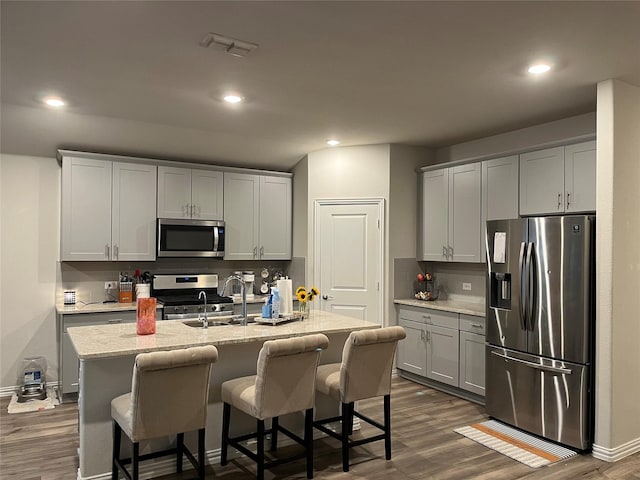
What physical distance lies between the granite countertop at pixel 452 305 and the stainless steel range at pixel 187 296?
6.28 feet

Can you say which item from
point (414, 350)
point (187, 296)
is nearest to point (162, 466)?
point (187, 296)

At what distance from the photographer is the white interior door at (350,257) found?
5.58 meters

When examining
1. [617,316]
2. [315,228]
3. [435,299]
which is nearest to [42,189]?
[315,228]

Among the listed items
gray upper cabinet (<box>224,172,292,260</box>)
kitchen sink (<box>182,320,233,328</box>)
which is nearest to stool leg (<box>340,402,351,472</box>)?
kitchen sink (<box>182,320,233,328</box>)

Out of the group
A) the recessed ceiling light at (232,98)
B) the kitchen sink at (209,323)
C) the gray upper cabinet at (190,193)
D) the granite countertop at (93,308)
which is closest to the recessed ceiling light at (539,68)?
the recessed ceiling light at (232,98)

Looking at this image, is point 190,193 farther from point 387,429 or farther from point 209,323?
point 387,429

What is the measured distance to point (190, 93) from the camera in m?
3.75

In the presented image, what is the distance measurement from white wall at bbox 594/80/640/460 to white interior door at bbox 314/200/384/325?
2.41 metres

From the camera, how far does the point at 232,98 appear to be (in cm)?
389

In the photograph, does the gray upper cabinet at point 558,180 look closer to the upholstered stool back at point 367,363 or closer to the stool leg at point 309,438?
the upholstered stool back at point 367,363

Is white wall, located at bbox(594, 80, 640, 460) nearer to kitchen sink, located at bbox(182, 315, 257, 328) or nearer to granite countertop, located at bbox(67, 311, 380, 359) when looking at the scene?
granite countertop, located at bbox(67, 311, 380, 359)

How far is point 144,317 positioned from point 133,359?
0.28 meters

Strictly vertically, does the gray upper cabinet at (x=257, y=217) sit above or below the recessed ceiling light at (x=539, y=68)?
below

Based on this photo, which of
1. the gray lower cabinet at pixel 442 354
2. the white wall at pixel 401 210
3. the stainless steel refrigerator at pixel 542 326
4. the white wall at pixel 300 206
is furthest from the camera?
the white wall at pixel 300 206
